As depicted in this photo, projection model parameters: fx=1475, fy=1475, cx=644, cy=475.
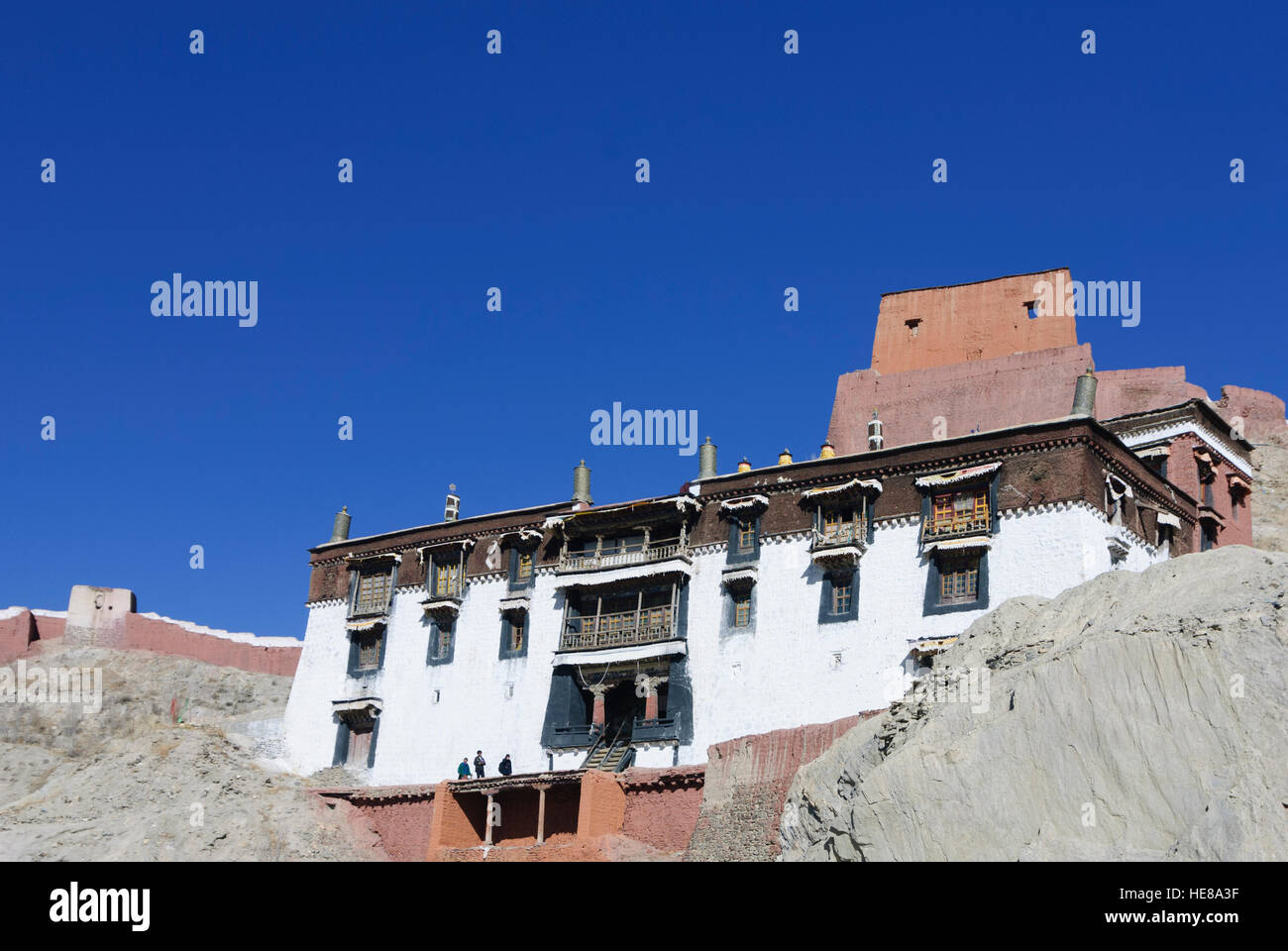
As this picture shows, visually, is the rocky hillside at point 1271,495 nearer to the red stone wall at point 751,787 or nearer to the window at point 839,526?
the window at point 839,526

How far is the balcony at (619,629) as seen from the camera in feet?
153

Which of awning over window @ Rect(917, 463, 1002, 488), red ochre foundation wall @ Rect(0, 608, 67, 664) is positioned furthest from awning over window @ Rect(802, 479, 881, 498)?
red ochre foundation wall @ Rect(0, 608, 67, 664)

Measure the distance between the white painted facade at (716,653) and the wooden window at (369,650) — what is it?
0.58 metres

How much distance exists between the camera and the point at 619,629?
47.4 meters

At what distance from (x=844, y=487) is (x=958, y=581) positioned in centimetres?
459

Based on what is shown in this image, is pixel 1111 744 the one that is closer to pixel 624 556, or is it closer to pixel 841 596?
pixel 841 596

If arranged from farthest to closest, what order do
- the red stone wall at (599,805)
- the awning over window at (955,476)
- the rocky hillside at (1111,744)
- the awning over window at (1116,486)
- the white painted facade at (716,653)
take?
the awning over window at (1116,486)
the awning over window at (955,476)
the red stone wall at (599,805)
the white painted facade at (716,653)
the rocky hillside at (1111,744)

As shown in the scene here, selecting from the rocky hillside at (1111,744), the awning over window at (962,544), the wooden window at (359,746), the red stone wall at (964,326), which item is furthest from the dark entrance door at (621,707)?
the red stone wall at (964,326)

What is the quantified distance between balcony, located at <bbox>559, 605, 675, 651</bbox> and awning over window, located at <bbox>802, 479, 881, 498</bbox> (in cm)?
588

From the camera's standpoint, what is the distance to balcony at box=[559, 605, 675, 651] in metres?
46.5

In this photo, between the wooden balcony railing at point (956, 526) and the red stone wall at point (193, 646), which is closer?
the wooden balcony railing at point (956, 526)

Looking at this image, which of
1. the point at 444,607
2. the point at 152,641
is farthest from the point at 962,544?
the point at 152,641
